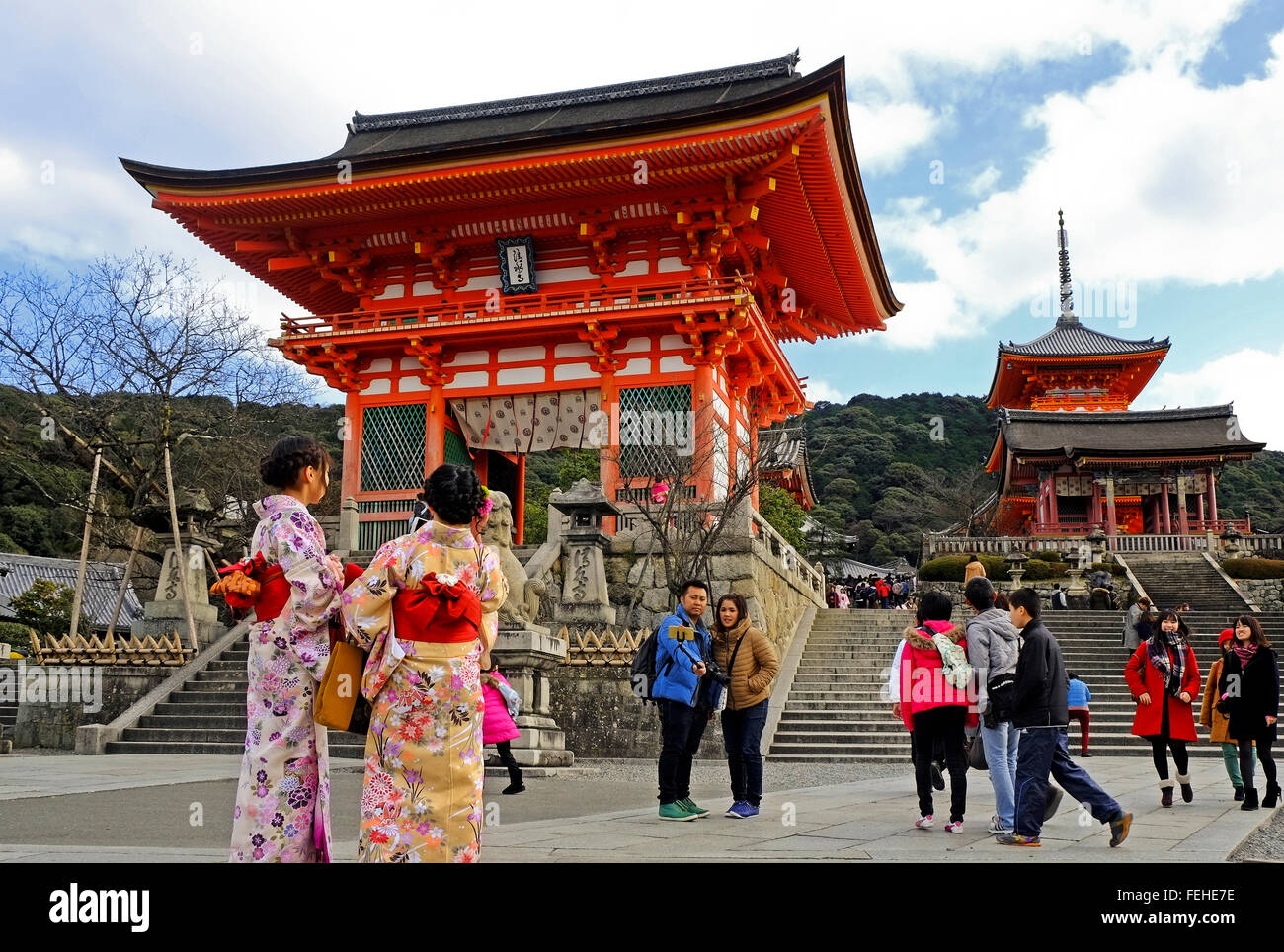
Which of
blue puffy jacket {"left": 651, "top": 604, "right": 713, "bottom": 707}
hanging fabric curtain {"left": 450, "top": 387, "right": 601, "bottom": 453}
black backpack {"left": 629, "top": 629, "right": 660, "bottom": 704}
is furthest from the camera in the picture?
hanging fabric curtain {"left": 450, "top": 387, "right": 601, "bottom": 453}

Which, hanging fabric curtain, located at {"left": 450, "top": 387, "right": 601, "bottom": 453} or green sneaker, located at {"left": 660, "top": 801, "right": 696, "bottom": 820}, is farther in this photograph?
hanging fabric curtain, located at {"left": 450, "top": 387, "right": 601, "bottom": 453}

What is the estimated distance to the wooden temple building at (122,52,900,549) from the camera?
1788 cm

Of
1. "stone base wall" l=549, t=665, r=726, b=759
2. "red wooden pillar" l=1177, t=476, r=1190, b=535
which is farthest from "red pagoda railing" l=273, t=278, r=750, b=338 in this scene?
"red wooden pillar" l=1177, t=476, r=1190, b=535

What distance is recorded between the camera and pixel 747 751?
6.93m

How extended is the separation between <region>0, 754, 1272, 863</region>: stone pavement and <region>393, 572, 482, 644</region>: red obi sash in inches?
59.9

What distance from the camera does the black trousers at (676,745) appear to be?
21.9 feet

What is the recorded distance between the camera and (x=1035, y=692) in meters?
5.66

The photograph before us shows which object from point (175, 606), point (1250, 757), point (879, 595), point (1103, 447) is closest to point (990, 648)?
point (1250, 757)

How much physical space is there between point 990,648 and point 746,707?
1.68 metres

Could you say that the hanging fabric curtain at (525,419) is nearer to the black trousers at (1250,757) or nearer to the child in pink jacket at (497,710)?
the child in pink jacket at (497,710)

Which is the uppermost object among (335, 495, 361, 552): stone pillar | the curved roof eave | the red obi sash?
the curved roof eave

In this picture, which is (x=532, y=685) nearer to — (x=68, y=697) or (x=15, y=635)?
(x=68, y=697)

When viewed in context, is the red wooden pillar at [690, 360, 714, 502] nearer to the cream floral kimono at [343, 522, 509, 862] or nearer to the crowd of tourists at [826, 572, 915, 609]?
the crowd of tourists at [826, 572, 915, 609]
